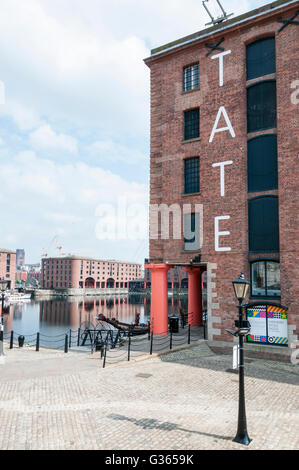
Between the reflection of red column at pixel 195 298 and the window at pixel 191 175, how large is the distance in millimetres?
9338

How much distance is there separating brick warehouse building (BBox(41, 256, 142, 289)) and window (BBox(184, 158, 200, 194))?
134m

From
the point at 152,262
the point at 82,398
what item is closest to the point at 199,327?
the point at 152,262

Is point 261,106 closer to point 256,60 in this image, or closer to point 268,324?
point 256,60

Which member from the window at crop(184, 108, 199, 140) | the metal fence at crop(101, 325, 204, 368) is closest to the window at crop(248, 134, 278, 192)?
the window at crop(184, 108, 199, 140)

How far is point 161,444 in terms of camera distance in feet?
25.1

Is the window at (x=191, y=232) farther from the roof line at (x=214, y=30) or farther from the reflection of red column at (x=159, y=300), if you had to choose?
the roof line at (x=214, y=30)

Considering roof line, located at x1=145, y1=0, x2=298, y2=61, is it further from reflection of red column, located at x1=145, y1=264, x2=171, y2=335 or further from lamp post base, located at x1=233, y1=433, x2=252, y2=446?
lamp post base, located at x1=233, y1=433, x2=252, y2=446

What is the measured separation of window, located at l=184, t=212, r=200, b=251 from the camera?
20531 millimetres

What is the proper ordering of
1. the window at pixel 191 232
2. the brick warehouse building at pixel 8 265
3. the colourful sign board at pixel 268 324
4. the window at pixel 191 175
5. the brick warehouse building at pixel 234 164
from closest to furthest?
the colourful sign board at pixel 268 324
the brick warehouse building at pixel 234 164
the window at pixel 191 232
the window at pixel 191 175
the brick warehouse building at pixel 8 265

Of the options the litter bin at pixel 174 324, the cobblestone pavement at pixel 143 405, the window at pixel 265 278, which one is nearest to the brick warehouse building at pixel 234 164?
the window at pixel 265 278

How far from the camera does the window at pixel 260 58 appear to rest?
62.7 ft

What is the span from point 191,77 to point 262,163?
8.00 metres

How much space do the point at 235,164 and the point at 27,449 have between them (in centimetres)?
1653

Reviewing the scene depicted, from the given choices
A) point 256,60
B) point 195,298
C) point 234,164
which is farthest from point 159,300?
point 256,60
